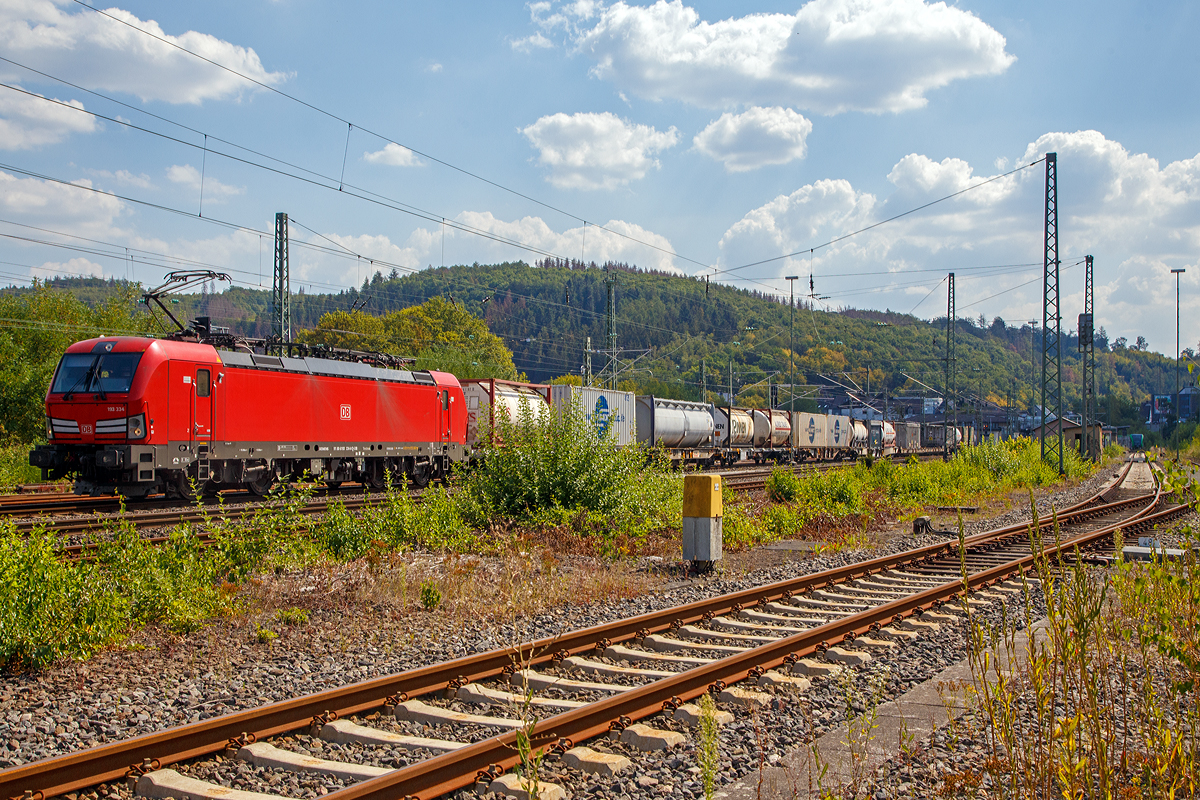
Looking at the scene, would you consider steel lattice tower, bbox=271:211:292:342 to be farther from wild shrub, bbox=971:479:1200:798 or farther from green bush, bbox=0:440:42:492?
wild shrub, bbox=971:479:1200:798

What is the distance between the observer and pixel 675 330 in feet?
455

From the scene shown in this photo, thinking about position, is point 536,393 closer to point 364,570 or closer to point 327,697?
point 364,570

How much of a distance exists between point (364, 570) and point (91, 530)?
21.9ft

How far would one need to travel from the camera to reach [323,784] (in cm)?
454

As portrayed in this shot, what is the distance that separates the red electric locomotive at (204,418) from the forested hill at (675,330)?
201ft

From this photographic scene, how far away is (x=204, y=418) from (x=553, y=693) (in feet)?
45.5

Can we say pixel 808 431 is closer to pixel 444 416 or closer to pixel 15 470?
pixel 444 416

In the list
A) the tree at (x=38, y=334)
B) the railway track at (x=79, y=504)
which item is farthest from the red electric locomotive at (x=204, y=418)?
the tree at (x=38, y=334)

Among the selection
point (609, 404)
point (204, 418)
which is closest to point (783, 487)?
point (609, 404)

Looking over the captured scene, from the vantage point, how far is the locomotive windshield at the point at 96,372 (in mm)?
16547

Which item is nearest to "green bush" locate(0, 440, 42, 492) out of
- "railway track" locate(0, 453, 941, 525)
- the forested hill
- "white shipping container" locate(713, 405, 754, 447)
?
"railway track" locate(0, 453, 941, 525)

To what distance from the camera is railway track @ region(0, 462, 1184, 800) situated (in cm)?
442

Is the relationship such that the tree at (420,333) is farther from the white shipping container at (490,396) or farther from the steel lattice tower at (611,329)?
the white shipping container at (490,396)

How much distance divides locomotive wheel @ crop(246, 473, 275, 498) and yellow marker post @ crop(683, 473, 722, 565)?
474 inches
